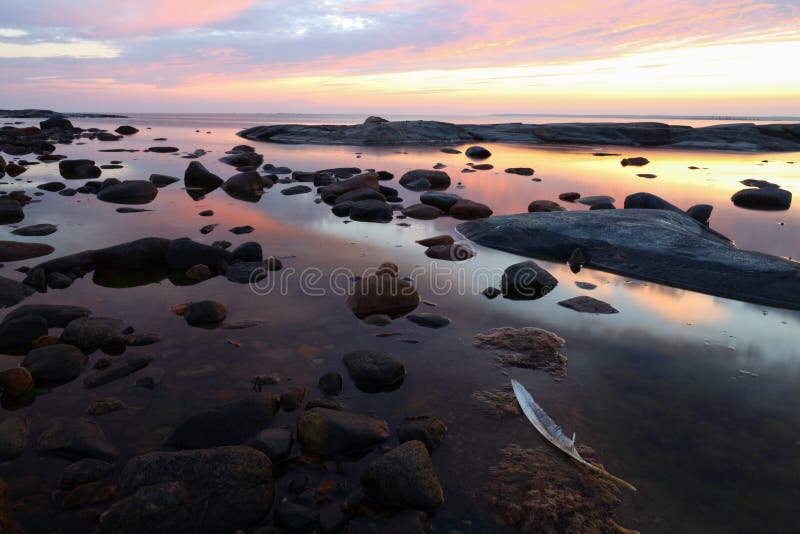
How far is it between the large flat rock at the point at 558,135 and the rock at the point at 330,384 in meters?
44.5

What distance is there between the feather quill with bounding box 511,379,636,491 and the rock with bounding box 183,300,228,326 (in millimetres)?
3890

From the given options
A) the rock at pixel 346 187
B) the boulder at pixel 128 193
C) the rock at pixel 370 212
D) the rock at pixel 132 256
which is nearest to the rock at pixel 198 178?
the boulder at pixel 128 193

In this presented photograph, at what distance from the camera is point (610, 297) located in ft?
24.4

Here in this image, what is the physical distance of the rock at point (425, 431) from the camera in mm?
3945

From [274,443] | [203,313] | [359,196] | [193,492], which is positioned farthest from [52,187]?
[193,492]

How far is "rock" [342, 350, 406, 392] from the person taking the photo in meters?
4.83

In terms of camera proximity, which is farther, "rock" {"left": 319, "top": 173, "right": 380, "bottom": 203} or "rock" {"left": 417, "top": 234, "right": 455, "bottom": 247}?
"rock" {"left": 319, "top": 173, "right": 380, "bottom": 203}

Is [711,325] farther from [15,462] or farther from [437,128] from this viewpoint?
[437,128]

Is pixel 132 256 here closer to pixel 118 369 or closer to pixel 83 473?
pixel 118 369

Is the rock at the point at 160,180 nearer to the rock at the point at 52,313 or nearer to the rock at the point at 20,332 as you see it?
the rock at the point at 52,313

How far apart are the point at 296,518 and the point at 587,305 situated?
17.4 ft

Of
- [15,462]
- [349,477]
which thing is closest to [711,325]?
[349,477]

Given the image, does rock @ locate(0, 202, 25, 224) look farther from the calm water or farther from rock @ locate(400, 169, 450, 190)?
rock @ locate(400, 169, 450, 190)

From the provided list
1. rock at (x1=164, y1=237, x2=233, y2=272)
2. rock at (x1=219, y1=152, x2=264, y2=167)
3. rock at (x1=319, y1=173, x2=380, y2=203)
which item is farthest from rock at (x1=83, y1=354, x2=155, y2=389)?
rock at (x1=219, y1=152, x2=264, y2=167)
